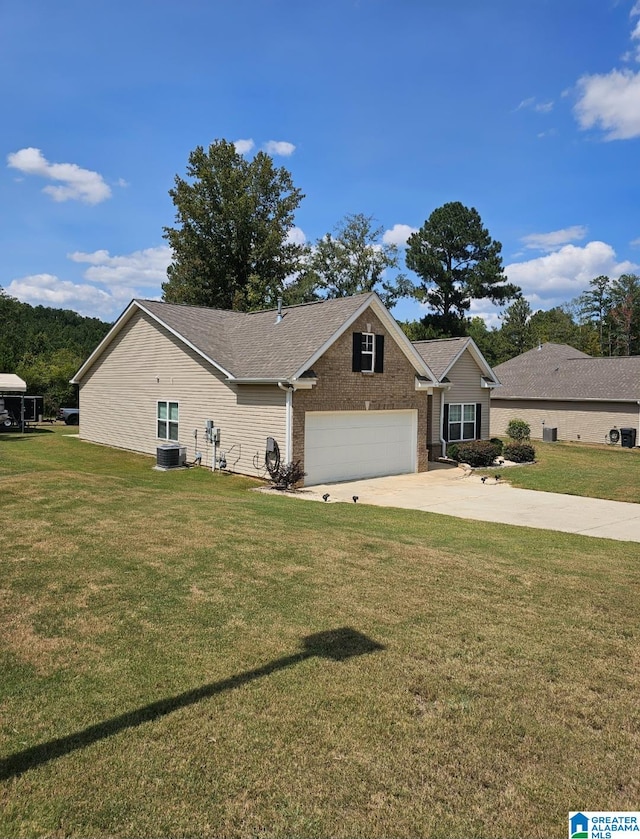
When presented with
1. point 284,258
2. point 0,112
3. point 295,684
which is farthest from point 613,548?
point 284,258

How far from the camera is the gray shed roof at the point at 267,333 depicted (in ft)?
56.8

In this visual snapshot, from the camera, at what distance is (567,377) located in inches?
1355

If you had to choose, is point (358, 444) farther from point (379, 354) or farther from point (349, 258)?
point (349, 258)

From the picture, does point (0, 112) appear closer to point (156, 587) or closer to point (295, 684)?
point (156, 587)

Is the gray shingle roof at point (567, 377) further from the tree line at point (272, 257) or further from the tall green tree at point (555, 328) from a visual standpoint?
the tall green tree at point (555, 328)

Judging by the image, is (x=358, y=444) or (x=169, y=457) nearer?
(x=358, y=444)

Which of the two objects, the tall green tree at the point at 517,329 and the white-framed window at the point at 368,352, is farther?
the tall green tree at the point at 517,329

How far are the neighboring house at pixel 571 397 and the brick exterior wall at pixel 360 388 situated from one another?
15.5 metres

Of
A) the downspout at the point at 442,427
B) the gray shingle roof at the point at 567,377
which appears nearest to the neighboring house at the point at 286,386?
the downspout at the point at 442,427

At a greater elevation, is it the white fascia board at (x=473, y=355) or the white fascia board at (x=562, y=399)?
the white fascia board at (x=473, y=355)

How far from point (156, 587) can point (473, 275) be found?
52.5m

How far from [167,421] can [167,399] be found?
0.86 meters

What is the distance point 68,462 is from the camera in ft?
63.4

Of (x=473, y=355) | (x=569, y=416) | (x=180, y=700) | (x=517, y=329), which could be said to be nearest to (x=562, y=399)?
(x=569, y=416)
